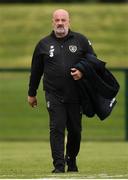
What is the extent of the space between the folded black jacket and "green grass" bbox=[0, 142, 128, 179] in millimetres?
769

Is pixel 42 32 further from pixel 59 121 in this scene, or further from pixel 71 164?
pixel 59 121

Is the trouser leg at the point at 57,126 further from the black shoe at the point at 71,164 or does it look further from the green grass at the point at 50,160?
the black shoe at the point at 71,164

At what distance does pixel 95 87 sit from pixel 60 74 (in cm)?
49

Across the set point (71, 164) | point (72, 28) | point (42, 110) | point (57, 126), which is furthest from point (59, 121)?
point (72, 28)

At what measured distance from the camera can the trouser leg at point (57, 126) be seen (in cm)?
1110

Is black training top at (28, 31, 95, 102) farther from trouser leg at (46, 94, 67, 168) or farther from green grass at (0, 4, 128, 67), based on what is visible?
green grass at (0, 4, 128, 67)

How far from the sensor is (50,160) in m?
13.9

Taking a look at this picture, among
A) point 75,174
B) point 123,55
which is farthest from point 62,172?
point 123,55

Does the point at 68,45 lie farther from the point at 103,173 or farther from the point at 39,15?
the point at 39,15

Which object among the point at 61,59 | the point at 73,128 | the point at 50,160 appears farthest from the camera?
the point at 50,160

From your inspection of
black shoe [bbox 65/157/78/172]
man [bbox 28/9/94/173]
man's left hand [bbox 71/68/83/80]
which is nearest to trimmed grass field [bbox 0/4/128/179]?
black shoe [bbox 65/157/78/172]

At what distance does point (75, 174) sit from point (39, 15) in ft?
99.7

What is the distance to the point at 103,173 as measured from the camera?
10969 mm

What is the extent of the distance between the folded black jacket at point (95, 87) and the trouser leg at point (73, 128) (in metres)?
0.11
